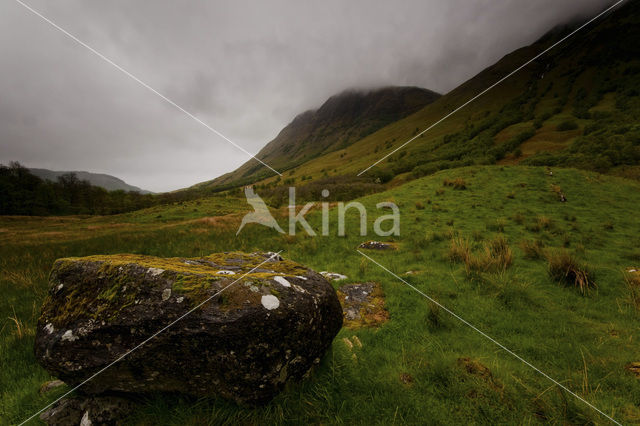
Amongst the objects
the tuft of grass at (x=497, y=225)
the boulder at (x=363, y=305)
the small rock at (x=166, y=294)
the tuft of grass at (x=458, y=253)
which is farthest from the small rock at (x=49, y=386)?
the tuft of grass at (x=497, y=225)

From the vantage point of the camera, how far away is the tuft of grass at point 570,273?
674 cm

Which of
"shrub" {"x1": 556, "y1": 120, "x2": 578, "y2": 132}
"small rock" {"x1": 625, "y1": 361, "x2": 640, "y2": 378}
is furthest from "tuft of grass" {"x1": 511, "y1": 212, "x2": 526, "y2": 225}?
"shrub" {"x1": 556, "y1": 120, "x2": 578, "y2": 132}

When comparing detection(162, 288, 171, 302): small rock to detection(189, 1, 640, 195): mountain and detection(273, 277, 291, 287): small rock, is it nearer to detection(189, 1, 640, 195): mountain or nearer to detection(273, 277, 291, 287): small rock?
detection(273, 277, 291, 287): small rock

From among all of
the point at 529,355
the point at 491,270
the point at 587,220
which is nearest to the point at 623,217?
the point at 587,220

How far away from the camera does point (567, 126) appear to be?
1464 inches

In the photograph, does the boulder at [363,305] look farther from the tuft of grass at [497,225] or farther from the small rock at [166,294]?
the tuft of grass at [497,225]

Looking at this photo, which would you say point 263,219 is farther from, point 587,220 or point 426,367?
point 587,220

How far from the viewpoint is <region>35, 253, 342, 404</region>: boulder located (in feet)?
9.38

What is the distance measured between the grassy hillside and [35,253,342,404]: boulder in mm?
→ 379

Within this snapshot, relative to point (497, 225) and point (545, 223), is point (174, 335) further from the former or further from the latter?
point (545, 223)

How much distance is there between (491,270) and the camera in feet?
26.3

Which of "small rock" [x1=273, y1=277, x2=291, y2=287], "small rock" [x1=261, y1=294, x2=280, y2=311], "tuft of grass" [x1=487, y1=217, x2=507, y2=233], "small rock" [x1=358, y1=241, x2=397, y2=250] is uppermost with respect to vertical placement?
"small rock" [x1=273, y1=277, x2=291, y2=287]

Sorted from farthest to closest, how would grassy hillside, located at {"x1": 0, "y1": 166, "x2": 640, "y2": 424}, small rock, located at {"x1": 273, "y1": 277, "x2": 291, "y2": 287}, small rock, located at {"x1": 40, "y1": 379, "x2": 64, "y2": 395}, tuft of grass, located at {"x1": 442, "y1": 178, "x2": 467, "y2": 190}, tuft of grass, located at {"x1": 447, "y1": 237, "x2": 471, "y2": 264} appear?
tuft of grass, located at {"x1": 442, "y1": 178, "x2": 467, "y2": 190} → tuft of grass, located at {"x1": 447, "y1": 237, "x2": 471, "y2": 264} → small rock, located at {"x1": 273, "y1": 277, "x2": 291, "y2": 287} → small rock, located at {"x1": 40, "y1": 379, "x2": 64, "y2": 395} → grassy hillside, located at {"x1": 0, "y1": 166, "x2": 640, "y2": 424}

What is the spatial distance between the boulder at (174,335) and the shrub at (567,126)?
5405 cm
